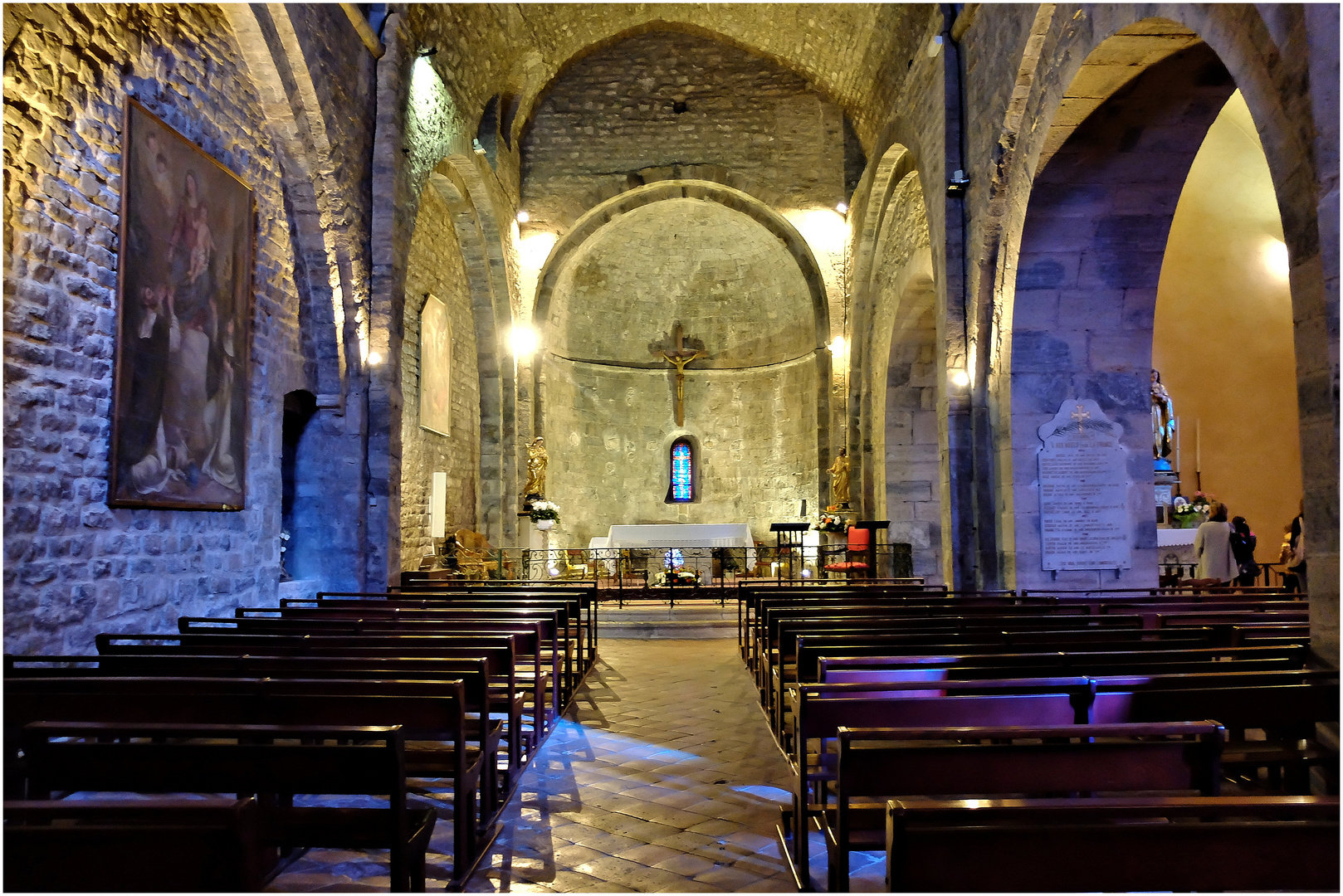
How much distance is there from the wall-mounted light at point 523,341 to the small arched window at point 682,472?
171 inches

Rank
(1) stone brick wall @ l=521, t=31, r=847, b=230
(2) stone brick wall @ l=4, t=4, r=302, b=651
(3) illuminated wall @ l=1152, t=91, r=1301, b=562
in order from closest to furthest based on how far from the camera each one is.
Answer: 1. (2) stone brick wall @ l=4, t=4, r=302, b=651
2. (3) illuminated wall @ l=1152, t=91, r=1301, b=562
3. (1) stone brick wall @ l=521, t=31, r=847, b=230

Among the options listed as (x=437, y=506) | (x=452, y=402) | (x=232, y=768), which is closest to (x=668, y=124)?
(x=452, y=402)

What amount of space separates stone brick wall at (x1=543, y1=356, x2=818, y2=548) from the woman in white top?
9.38 m

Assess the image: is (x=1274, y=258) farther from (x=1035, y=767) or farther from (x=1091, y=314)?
(x=1035, y=767)

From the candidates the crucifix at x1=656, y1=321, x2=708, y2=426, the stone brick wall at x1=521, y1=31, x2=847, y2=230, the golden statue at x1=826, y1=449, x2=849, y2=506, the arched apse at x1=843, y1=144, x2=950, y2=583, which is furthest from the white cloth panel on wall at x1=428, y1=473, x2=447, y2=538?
the arched apse at x1=843, y1=144, x2=950, y2=583

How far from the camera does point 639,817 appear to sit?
3867 millimetres

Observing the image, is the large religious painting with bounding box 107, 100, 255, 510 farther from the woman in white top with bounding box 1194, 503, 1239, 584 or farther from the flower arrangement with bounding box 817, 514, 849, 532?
the flower arrangement with bounding box 817, 514, 849, 532

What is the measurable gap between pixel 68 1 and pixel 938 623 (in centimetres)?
662

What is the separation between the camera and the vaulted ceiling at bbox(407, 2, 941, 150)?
1182cm

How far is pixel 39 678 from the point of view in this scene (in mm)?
3311

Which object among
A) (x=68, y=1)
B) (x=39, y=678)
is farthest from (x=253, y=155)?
(x=39, y=678)

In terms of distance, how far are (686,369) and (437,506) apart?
7816mm

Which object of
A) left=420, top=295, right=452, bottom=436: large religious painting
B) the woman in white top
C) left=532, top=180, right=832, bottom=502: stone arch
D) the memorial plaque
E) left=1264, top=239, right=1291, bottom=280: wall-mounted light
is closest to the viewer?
the memorial plaque

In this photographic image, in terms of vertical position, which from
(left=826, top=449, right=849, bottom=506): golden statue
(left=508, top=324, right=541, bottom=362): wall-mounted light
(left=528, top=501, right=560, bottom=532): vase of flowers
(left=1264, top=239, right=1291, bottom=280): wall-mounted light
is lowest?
(left=528, top=501, right=560, bottom=532): vase of flowers
